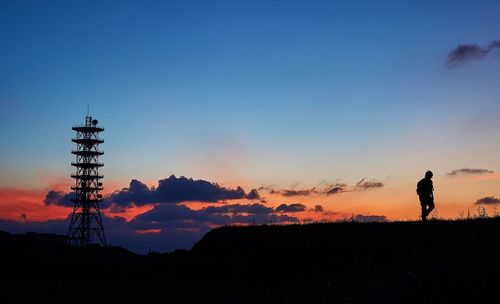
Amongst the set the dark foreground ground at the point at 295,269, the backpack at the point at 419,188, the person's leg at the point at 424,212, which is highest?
the backpack at the point at 419,188

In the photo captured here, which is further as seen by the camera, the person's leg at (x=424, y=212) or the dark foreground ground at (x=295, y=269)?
the person's leg at (x=424, y=212)

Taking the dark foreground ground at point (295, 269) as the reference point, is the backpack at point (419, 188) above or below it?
above

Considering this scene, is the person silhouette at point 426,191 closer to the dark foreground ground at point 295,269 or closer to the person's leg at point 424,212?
the person's leg at point 424,212

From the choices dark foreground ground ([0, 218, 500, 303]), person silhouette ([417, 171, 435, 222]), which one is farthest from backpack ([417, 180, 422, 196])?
dark foreground ground ([0, 218, 500, 303])

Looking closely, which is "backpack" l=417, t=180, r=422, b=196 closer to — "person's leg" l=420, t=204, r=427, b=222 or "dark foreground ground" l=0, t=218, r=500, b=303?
"person's leg" l=420, t=204, r=427, b=222

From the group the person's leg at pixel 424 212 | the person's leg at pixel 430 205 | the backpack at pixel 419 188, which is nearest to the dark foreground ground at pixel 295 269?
the person's leg at pixel 424 212

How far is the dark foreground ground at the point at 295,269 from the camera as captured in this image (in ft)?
42.6

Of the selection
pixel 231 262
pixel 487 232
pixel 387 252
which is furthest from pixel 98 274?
pixel 487 232

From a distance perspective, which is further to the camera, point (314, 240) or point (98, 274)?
point (98, 274)

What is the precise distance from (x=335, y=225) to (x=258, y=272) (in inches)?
226

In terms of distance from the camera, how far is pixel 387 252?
23.5 metres

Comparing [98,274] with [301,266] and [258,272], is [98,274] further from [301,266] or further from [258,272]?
[301,266]

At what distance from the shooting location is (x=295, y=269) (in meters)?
25.2

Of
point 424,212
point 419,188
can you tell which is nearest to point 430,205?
point 424,212
